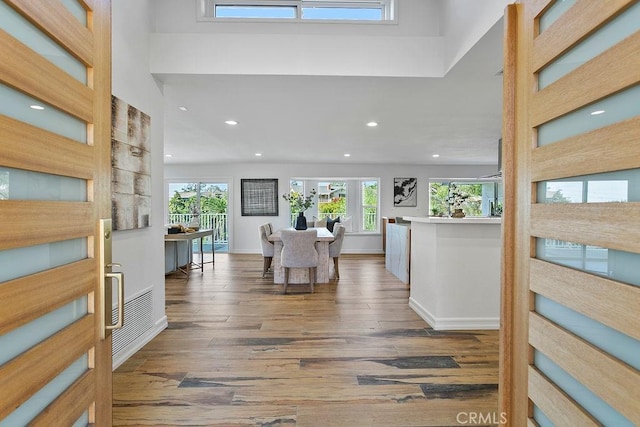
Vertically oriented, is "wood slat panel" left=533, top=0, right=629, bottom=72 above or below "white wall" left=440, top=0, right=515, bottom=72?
below

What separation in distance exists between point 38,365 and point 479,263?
10.6ft

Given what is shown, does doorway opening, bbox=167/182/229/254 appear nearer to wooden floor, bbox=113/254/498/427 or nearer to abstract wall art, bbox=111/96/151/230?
wooden floor, bbox=113/254/498/427

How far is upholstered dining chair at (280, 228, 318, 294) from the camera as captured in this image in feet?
13.9

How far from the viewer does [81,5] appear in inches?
38.4

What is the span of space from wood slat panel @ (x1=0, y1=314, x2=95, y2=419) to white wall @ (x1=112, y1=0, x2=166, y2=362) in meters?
1.57

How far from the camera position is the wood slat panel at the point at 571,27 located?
2.64ft

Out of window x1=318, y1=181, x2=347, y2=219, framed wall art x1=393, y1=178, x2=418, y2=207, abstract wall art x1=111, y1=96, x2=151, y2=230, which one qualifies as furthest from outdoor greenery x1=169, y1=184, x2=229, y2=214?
abstract wall art x1=111, y1=96, x2=151, y2=230

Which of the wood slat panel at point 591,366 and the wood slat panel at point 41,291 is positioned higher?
the wood slat panel at point 41,291

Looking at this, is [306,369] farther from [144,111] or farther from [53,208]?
[144,111]

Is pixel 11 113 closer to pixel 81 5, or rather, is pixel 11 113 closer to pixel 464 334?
pixel 81 5

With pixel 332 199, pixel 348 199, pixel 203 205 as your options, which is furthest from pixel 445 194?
pixel 203 205

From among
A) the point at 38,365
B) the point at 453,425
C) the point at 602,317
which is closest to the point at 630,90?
the point at 602,317

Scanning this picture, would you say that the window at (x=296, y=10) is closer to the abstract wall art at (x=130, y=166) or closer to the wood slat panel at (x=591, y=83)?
the abstract wall art at (x=130, y=166)

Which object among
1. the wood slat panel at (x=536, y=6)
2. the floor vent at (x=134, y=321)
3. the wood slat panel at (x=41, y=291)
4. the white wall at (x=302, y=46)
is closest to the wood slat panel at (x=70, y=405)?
the wood slat panel at (x=41, y=291)
